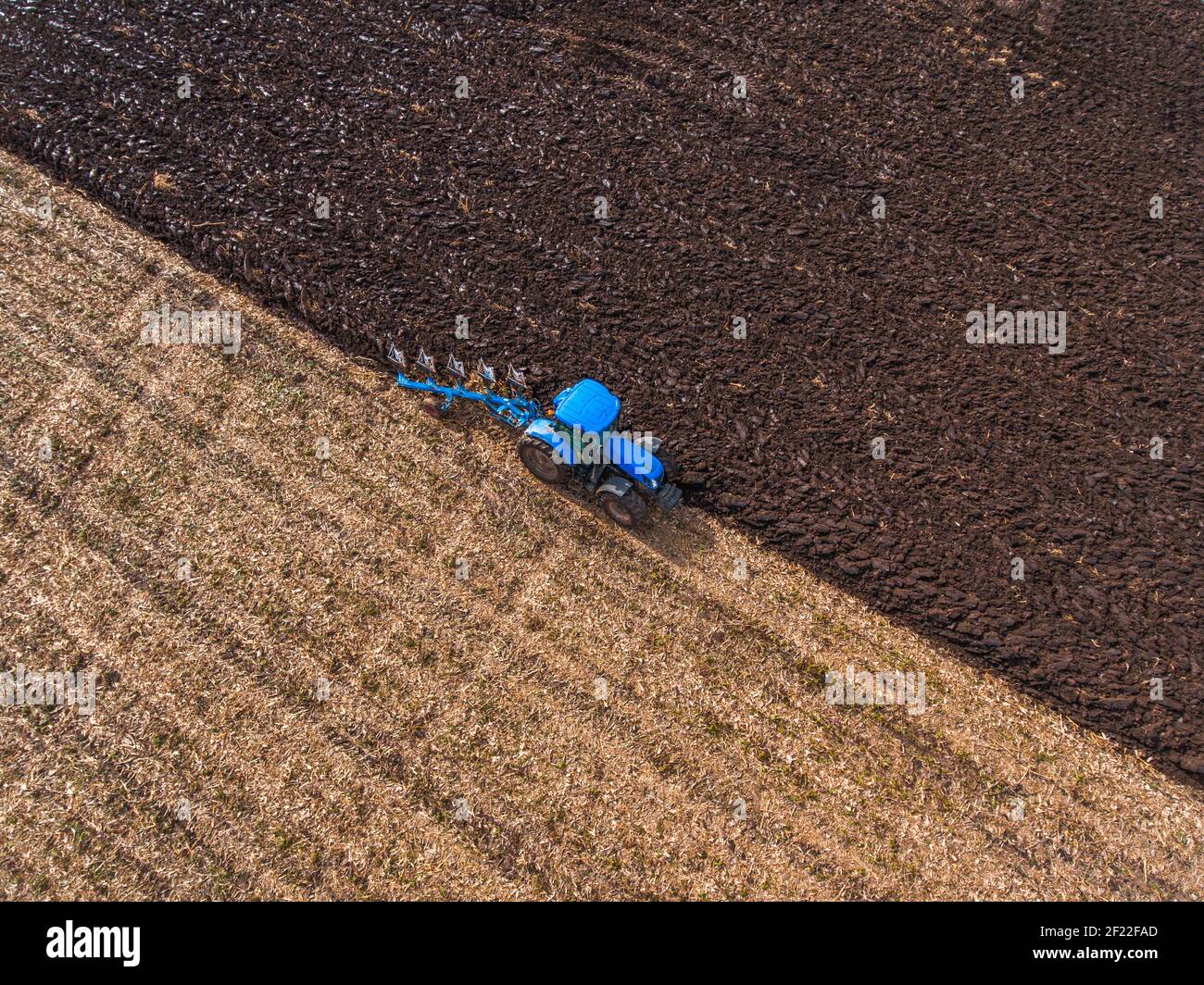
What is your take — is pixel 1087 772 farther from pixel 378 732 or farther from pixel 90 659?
pixel 90 659

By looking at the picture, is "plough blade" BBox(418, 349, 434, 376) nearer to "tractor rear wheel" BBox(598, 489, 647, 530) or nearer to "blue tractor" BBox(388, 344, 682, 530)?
"blue tractor" BBox(388, 344, 682, 530)

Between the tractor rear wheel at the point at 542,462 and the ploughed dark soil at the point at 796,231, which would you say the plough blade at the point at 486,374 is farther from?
the tractor rear wheel at the point at 542,462

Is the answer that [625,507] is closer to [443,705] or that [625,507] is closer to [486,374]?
[486,374]

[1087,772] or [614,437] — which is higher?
[614,437]

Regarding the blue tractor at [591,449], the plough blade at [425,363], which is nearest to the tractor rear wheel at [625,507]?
the blue tractor at [591,449]

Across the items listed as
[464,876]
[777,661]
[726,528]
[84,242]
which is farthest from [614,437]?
[84,242]

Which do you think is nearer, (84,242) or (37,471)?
(37,471)

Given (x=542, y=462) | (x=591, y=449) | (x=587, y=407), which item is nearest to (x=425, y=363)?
(x=542, y=462)

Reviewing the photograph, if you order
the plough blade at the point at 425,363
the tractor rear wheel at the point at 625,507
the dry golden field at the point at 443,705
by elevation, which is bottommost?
the dry golden field at the point at 443,705
